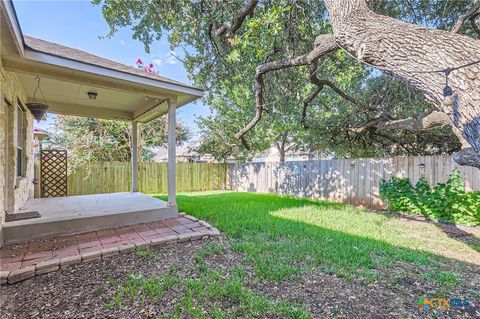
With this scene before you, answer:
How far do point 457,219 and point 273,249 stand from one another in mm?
4220

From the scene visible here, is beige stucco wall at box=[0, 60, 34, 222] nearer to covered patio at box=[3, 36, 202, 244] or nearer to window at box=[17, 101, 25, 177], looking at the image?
covered patio at box=[3, 36, 202, 244]

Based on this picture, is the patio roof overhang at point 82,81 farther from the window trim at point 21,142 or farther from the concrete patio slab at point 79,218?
the concrete patio slab at point 79,218

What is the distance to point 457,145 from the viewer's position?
6.44 metres

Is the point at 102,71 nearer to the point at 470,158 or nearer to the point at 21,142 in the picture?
the point at 21,142

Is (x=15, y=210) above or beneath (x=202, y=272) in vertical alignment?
above

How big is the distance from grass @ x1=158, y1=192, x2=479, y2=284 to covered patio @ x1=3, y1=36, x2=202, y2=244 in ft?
5.19

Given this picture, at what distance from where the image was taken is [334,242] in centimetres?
358

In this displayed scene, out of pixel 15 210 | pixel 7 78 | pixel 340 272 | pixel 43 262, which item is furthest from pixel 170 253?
pixel 7 78

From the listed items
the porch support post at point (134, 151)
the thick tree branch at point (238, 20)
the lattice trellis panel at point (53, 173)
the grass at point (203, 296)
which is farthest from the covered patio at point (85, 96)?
the lattice trellis panel at point (53, 173)

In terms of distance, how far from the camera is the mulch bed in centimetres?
196

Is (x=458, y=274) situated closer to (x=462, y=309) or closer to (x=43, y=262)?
(x=462, y=309)

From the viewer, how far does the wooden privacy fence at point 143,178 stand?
8.75 metres

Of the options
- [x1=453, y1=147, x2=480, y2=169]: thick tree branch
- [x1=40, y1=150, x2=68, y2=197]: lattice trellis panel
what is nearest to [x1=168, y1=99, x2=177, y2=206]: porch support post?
[x1=453, y1=147, x2=480, y2=169]: thick tree branch

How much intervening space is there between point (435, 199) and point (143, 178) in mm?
9477
